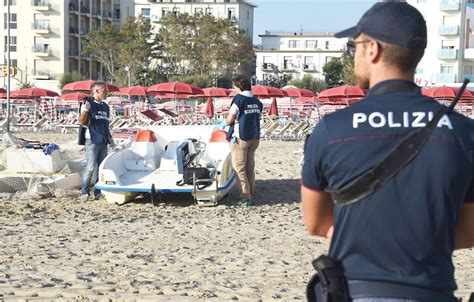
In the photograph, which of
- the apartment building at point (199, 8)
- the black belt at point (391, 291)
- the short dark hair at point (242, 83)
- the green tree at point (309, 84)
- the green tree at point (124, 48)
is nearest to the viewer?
the black belt at point (391, 291)

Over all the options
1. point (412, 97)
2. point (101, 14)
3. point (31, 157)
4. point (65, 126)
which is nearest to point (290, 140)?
point (65, 126)

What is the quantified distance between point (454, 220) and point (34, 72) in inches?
3215

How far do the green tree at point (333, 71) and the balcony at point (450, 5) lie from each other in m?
19.1

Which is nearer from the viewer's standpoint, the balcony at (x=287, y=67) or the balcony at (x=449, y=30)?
the balcony at (x=449, y=30)

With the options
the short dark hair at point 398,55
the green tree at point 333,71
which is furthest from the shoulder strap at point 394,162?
the green tree at point 333,71

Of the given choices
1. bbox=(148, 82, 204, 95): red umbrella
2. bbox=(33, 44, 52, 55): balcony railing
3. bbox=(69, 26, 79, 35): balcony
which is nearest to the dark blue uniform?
bbox=(148, 82, 204, 95): red umbrella

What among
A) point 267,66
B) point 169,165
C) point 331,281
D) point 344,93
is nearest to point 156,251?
point 169,165

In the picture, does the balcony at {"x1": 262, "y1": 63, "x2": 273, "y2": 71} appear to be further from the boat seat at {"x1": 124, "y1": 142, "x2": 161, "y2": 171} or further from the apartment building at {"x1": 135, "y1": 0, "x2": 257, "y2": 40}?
the boat seat at {"x1": 124, "y1": 142, "x2": 161, "y2": 171}

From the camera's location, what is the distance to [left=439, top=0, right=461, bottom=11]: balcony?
68.9 m

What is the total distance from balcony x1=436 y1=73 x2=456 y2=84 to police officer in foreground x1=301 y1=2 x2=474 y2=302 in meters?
A: 69.3

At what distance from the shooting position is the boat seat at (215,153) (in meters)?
10.8

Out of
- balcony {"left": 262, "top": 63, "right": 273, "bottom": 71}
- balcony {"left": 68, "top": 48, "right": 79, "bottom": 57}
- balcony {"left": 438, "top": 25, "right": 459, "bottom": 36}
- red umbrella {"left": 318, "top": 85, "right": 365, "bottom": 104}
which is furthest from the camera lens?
balcony {"left": 262, "top": 63, "right": 273, "bottom": 71}

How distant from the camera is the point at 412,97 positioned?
2250 mm

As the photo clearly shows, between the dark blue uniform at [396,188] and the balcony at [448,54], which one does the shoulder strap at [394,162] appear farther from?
the balcony at [448,54]
